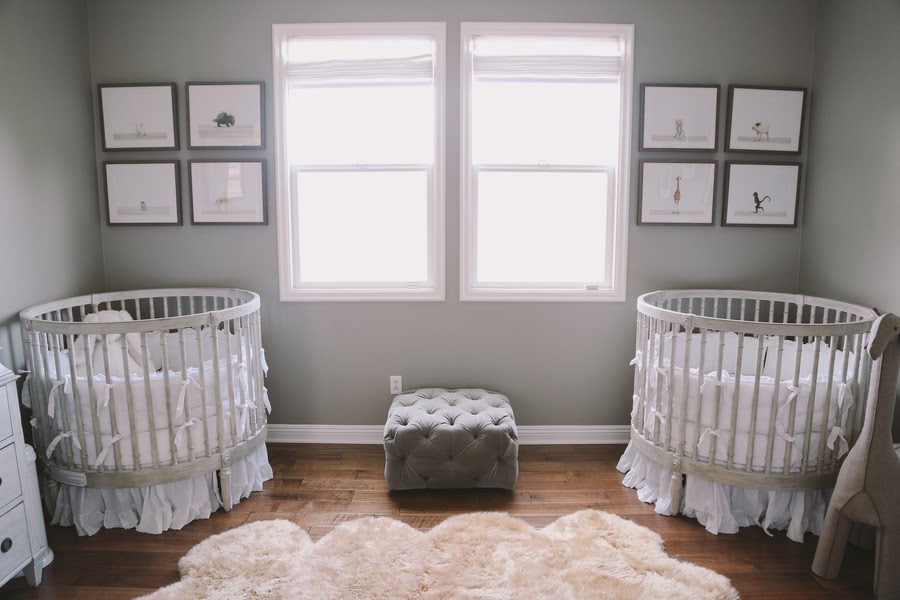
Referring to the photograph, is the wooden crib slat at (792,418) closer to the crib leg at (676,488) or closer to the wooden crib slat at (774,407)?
the wooden crib slat at (774,407)

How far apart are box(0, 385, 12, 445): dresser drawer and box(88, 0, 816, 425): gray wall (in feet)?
4.08

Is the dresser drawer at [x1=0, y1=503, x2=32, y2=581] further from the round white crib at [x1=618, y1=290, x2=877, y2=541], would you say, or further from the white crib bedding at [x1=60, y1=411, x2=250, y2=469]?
the round white crib at [x1=618, y1=290, x2=877, y2=541]

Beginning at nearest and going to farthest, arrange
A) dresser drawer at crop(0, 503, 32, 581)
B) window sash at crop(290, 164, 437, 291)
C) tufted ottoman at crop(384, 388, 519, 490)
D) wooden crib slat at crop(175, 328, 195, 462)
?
A: dresser drawer at crop(0, 503, 32, 581) < wooden crib slat at crop(175, 328, 195, 462) < tufted ottoman at crop(384, 388, 519, 490) < window sash at crop(290, 164, 437, 291)

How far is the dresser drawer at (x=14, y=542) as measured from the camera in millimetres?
1773

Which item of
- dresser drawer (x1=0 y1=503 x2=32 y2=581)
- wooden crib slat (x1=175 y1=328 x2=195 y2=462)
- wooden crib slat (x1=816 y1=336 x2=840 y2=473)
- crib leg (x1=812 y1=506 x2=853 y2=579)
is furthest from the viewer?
wooden crib slat (x1=175 y1=328 x2=195 y2=462)

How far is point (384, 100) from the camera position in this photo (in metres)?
2.93

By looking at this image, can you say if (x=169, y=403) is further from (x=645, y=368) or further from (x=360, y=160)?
(x=645, y=368)

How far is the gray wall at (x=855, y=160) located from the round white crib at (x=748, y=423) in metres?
0.22

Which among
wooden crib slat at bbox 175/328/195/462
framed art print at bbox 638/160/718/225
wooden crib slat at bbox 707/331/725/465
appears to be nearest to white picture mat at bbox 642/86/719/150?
framed art print at bbox 638/160/718/225

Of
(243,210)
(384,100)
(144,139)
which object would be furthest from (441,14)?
(144,139)

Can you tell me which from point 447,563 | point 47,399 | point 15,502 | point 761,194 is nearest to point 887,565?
point 447,563

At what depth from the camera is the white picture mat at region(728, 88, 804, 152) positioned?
2842 millimetres

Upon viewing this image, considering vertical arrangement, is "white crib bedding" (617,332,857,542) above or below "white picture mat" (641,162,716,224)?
Result: below

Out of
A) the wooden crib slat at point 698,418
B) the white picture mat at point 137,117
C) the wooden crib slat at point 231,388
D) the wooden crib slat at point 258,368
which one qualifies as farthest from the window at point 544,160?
the white picture mat at point 137,117
